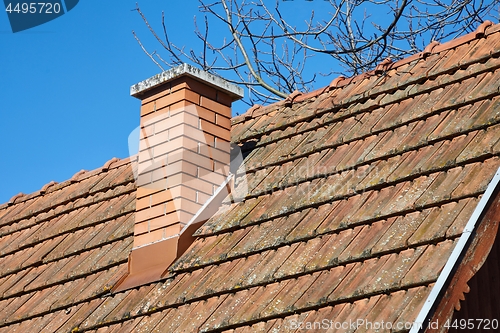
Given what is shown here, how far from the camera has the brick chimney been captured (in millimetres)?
6672

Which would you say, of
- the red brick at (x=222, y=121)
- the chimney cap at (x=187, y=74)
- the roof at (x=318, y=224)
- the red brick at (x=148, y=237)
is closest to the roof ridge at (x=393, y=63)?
the roof at (x=318, y=224)

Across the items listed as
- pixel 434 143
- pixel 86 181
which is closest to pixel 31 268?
pixel 86 181

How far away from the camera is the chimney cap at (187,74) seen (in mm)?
7211

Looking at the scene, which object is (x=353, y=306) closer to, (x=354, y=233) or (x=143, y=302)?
(x=354, y=233)

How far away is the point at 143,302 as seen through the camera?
616 centimetres

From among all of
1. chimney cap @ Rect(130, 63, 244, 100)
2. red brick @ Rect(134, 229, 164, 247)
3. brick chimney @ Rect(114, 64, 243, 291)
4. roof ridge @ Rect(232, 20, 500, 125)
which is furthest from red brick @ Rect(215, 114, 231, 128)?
red brick @ Rect(134, 229, 164, 247)

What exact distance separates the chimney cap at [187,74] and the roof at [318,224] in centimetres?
58

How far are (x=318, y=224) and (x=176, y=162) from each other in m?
1.65

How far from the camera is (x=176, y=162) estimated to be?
691 cm

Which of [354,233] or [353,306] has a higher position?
[354,233]

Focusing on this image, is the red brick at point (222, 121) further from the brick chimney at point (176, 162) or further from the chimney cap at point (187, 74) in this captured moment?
the chimney cap at point (187, 74)

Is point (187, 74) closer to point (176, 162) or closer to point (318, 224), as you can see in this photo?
point (176, 162)

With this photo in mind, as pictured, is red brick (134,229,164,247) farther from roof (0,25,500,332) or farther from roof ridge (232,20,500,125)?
roof ridge (232,20,500,125)

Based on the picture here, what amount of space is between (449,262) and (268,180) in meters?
2.65
